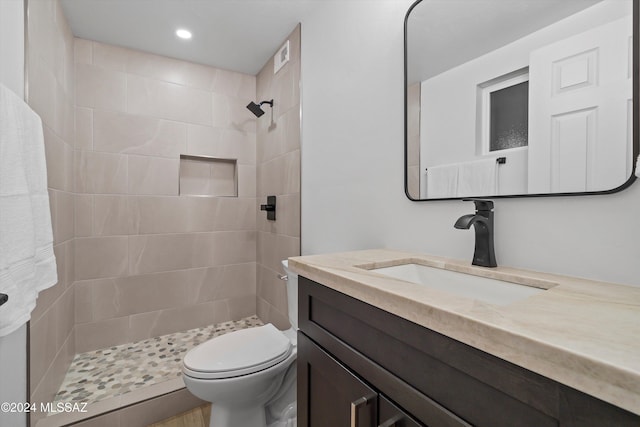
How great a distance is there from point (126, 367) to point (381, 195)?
1.98m

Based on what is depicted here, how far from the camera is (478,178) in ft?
3.05

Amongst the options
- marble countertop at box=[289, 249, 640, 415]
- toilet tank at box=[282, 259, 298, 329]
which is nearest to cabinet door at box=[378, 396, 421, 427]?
marble countertop at box=[289, 249, 640, 415]

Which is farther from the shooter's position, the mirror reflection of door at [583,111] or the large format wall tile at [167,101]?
the large format wall tile at [167,101]

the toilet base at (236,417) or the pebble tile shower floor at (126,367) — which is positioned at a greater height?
the toilet base at (236,417)

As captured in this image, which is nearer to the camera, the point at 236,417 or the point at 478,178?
the point at 478,178

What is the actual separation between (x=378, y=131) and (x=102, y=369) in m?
2.24

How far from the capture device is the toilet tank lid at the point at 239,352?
1249 mm

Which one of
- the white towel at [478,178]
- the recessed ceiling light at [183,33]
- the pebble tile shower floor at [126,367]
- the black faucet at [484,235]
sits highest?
the recessed ceiling light at [183,33]

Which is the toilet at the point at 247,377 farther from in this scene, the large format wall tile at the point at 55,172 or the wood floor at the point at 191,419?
the large format wall tile at the point at 55,172

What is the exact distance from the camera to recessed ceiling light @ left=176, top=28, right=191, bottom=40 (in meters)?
1.97

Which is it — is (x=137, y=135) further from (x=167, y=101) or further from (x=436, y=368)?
(x=436, y=368)

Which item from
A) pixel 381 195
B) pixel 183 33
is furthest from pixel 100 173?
pixel 381 195

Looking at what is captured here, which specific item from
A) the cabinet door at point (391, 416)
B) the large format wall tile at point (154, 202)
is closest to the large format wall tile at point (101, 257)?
the large format wall tile at point (154, 202)

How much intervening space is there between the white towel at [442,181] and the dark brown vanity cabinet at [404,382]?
560 millimetres
